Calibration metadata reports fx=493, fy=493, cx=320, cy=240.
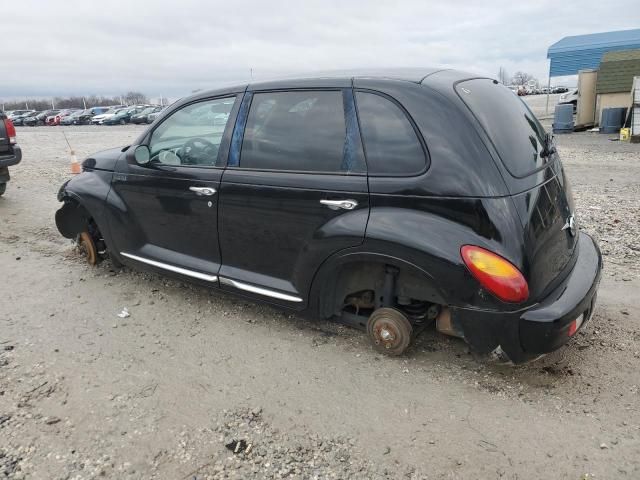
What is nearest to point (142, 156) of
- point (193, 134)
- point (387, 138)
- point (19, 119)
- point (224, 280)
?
point (193, 134)

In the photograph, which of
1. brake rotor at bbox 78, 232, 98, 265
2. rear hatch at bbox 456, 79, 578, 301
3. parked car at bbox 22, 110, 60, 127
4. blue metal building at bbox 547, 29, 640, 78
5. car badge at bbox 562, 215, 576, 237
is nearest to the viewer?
rear hatch at bbox 456, 79, 578, 301

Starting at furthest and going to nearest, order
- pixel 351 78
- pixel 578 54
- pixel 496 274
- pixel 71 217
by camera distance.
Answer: pixel 578 54, pixel 71 217, pixel 351 78, pixel 496 274

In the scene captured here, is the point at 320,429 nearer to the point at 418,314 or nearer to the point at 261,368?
the point at 261,368

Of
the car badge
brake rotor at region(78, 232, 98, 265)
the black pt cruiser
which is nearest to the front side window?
the black pt cruiser

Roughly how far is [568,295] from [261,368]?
1.95m

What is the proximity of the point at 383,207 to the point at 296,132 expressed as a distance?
2.78ft

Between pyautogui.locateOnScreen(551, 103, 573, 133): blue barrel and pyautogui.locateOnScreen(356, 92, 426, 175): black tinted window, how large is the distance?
58.6 ft

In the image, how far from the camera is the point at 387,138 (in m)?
2.97

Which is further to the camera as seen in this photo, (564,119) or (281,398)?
(564,119)

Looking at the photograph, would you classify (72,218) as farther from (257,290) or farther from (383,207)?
(383,207)

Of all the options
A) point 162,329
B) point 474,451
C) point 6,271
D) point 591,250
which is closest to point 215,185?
point 162,329

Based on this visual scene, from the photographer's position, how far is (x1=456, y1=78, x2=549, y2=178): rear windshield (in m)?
2.85

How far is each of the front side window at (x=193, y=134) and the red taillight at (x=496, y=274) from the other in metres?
2.03

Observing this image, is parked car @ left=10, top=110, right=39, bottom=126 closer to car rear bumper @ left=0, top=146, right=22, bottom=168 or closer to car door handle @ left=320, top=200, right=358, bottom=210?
car rear bumper @ left=0, top=146, right=22, bottom=168
